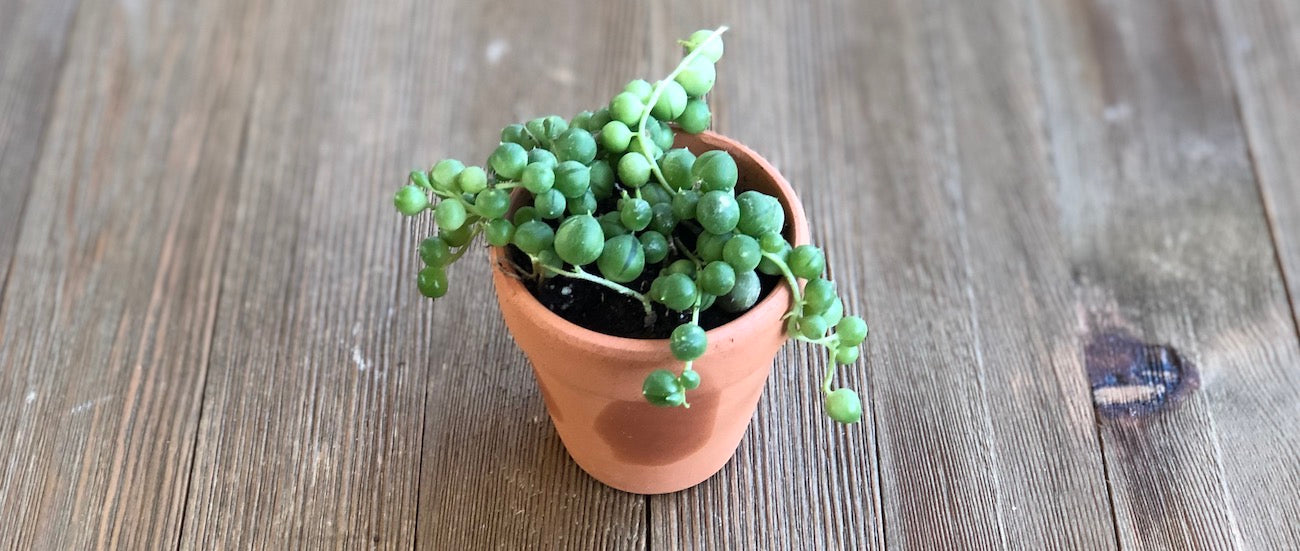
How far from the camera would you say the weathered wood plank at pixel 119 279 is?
0.74 metres

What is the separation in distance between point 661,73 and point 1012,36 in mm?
390

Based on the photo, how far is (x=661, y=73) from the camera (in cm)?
97

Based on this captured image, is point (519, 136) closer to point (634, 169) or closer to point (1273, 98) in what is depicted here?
point (634, 169)

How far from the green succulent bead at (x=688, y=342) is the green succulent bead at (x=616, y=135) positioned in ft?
0.37

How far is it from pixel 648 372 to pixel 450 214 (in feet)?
0.47

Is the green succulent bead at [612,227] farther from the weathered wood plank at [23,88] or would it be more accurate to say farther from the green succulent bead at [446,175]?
the weathered wood plank at [23,88]

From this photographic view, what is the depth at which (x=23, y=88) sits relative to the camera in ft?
3.24

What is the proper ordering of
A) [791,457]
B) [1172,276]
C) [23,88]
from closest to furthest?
[791,457]
[1172,276]
[23,88]

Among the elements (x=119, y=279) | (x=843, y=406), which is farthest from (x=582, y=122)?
(x=119, y=279)

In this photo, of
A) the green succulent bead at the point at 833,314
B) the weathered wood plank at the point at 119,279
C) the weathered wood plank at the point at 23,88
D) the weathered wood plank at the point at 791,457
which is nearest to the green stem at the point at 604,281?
the green succulent bead at the point at 833,314

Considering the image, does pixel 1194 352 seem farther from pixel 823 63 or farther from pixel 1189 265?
pixel 823 63

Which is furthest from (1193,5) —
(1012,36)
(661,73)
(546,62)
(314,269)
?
(314,269)

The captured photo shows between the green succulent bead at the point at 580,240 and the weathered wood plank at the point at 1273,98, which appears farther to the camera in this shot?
the weathered wood plank at the point at 1273,98

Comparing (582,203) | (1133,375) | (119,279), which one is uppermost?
(582,203)
